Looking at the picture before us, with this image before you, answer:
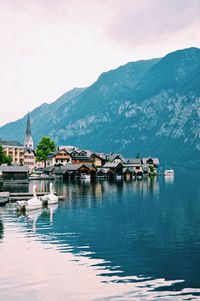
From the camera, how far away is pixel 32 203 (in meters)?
80.6

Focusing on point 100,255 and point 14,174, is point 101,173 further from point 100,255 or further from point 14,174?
point 100,255

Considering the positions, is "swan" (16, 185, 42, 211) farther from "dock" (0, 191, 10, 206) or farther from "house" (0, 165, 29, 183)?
"house" (0, 165, 29, 183)

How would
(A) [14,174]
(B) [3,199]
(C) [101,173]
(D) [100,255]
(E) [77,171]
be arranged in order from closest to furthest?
(D) [100,255] < (B) [3,199] < (A) [14,174] < (E) [77,171] < (C) [101,173]

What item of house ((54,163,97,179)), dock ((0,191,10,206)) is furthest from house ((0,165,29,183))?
dock ((0,191,10,206))

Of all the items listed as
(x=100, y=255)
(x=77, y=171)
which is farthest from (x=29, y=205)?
(x=77, y=171)

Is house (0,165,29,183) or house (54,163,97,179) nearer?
house (0,165,29,183)

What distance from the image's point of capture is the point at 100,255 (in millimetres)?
42781

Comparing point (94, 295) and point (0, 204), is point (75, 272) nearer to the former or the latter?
point (94, 295)

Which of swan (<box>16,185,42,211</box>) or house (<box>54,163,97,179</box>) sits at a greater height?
house (<box>54,163,97,179</box>)

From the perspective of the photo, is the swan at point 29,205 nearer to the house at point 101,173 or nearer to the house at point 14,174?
the house at point 14,174

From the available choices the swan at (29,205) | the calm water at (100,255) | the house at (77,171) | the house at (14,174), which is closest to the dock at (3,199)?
the swan at (29,205)

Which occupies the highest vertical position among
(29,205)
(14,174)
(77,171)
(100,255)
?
(77,171)

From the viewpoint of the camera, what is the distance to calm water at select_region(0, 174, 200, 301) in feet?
107

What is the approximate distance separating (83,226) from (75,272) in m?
22.9
